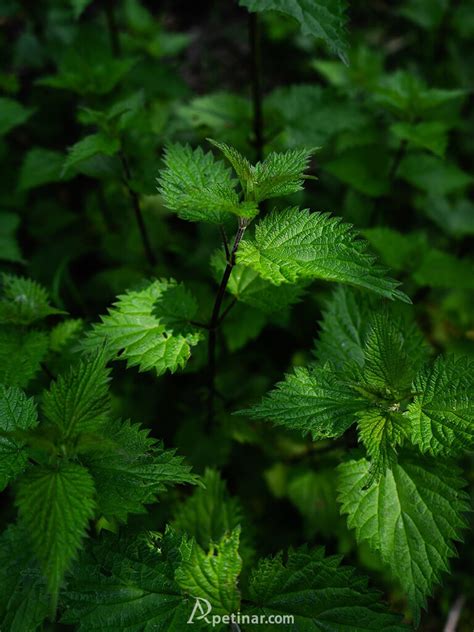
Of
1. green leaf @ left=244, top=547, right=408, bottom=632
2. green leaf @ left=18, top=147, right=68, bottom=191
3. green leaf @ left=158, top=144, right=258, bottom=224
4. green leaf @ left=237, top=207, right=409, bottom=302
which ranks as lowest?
green leaf @ left=244, top=547, right=408, bottom=632

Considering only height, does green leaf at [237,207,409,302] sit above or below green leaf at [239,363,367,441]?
above

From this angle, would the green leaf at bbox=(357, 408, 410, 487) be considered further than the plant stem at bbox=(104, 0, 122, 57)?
No

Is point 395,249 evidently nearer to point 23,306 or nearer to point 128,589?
point 23,306

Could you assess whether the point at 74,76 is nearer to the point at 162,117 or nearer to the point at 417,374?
the point at 162,117

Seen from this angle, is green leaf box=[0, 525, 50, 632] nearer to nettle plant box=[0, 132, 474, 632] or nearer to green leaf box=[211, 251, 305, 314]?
nettle plant box=[0, 132, 474, 632]

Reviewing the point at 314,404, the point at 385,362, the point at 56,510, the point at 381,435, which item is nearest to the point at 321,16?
the point at 385,362

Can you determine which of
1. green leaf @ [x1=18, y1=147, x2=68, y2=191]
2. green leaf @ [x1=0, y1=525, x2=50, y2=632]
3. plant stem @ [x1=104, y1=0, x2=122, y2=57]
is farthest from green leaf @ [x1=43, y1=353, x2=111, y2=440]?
plant stem @ [x1=104, y1=0, x2=122, y2=57]

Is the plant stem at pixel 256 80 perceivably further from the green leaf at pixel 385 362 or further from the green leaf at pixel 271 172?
the green leaf at pixel 385 362
